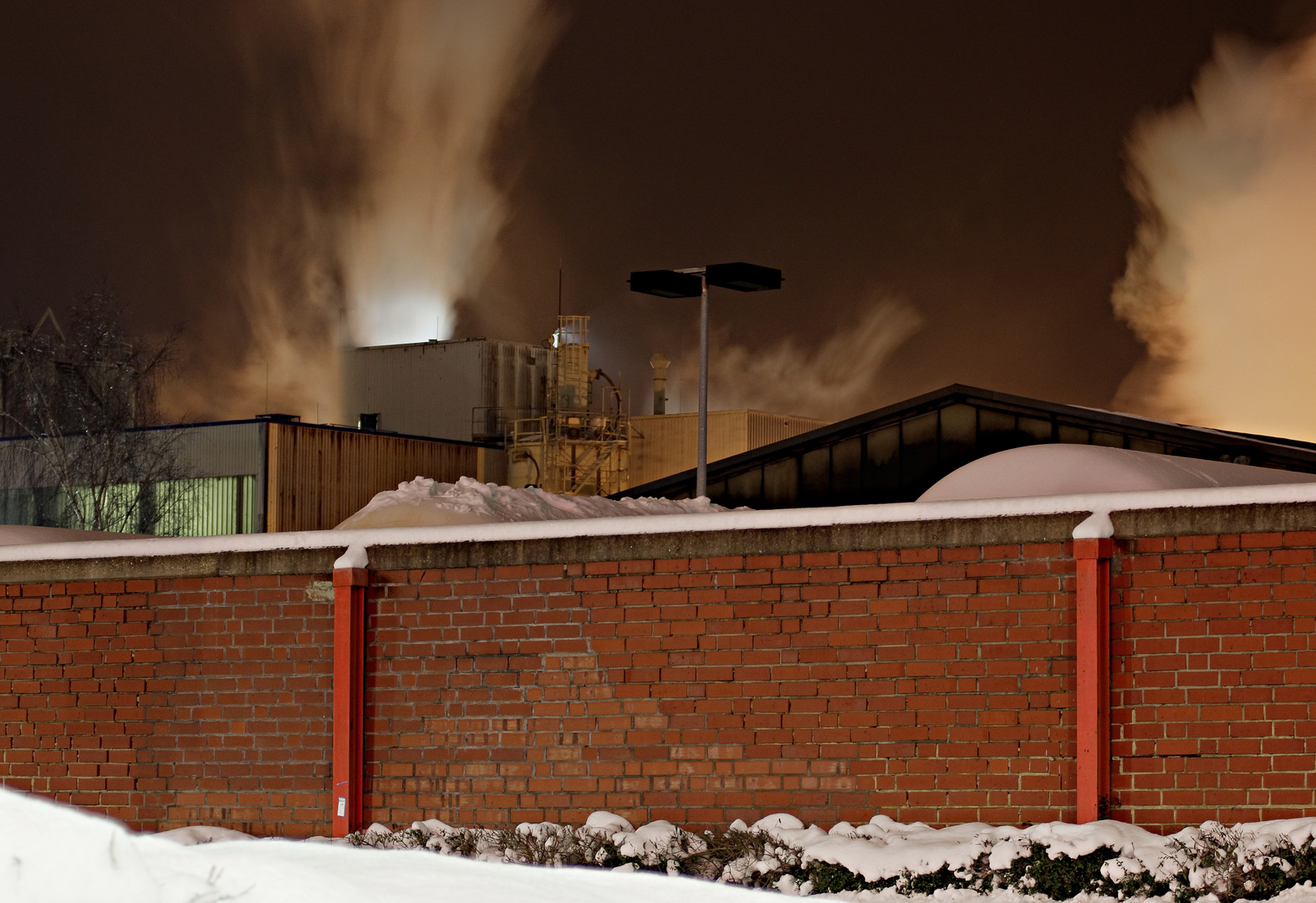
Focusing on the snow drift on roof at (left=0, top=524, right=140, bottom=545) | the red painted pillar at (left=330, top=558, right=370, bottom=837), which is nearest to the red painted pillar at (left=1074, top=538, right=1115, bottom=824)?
the red painted pillar at (left=330, top=558, right=370, bottom=837)

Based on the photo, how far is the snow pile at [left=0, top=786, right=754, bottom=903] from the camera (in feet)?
13.7

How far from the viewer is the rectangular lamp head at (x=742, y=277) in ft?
73.4

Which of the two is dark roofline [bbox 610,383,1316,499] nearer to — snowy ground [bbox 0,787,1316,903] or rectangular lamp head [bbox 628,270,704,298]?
rectangular lamp head [bbox 628,270,704,298]

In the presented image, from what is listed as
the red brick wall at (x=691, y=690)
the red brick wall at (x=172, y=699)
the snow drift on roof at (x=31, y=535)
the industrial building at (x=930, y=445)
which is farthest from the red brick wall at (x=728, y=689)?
the industrial building at (x=930, y=445)

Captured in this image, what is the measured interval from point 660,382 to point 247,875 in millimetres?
44954

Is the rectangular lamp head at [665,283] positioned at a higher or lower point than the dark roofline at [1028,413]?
higher

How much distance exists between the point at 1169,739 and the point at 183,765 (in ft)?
23.4

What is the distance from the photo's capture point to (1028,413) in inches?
1024

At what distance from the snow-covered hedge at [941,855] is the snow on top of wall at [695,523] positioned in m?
1.88

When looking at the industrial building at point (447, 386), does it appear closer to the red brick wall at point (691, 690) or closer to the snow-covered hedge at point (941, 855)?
the red brick wall at point (691, 690)

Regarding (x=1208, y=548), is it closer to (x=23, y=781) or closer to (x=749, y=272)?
(x=23, y=781)

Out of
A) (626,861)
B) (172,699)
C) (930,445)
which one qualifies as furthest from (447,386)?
(626,861)

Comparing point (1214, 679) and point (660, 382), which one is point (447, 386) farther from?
point (1214, 679)

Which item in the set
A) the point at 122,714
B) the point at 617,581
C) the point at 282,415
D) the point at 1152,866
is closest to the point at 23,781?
the point at 122,714
